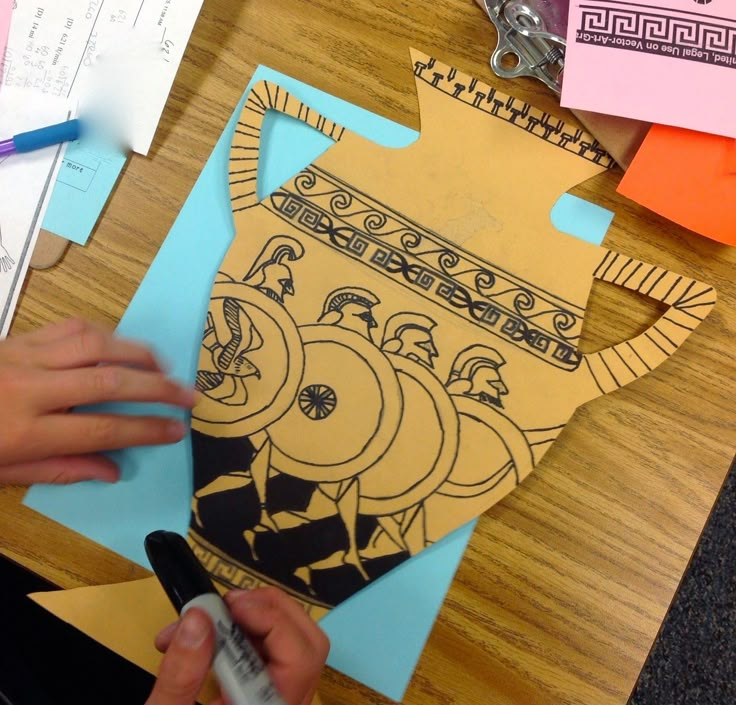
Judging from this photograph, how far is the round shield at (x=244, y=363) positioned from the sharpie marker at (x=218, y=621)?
0.10 metres

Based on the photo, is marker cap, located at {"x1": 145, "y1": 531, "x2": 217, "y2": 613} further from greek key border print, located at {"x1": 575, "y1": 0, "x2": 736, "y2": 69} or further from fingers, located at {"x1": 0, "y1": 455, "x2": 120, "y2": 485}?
greek key border print, located at {"x1": 575, "y1": 0, "x2": 736, "y2": 69}

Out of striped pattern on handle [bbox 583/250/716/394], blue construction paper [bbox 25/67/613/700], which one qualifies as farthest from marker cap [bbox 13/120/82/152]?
striped pattern on handle [bbox 583/250/716/394]

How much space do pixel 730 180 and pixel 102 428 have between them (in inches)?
20.5

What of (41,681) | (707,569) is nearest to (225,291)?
(41,681)

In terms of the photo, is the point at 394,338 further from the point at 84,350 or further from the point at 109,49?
the point at 109,49

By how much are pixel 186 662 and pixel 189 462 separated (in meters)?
0.16

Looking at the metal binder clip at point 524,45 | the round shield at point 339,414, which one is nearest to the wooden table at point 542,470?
the metal binder clip at point 524,45

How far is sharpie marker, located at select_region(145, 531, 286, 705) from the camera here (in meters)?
0.38

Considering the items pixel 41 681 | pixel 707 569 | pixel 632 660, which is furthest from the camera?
pixel 707 569

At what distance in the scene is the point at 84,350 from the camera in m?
0.48

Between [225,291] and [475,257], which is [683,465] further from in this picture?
[225,291]

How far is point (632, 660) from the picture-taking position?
452 millimetres

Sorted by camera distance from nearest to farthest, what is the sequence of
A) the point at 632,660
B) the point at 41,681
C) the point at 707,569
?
the point at 632,660
the point at 41,681
the point at 707,569

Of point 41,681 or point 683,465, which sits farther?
point 41,681
